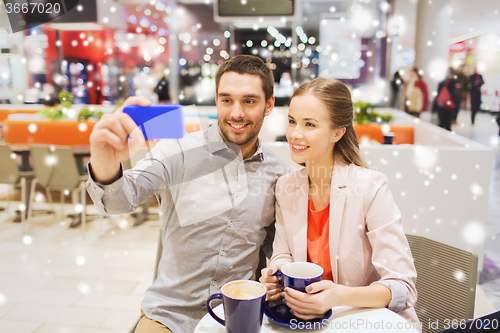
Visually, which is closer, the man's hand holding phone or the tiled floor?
the man's hand holding phone

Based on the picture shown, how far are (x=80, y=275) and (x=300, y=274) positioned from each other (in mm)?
2405

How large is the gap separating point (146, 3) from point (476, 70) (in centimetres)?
724

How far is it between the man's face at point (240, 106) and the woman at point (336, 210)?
14 centimetres

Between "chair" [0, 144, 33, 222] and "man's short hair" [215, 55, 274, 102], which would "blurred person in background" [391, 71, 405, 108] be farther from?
"man's short hair" [215, 55, 274, 102]

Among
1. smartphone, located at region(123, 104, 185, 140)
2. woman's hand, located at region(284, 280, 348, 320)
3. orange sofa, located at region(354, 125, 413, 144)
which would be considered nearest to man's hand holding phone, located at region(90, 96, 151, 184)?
smartphone, located at region(123, 104, 185, 140)

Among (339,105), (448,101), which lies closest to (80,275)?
(339,105)

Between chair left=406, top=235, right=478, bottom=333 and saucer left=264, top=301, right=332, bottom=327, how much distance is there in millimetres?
600

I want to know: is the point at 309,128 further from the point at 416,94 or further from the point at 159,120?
the point at 416,94

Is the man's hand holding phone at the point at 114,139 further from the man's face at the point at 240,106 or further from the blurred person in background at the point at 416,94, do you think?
the blurred person in background at the point at 416,94

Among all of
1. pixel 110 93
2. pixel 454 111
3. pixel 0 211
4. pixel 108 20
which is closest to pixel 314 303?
pixel 0 211

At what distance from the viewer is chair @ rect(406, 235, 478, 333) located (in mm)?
1163

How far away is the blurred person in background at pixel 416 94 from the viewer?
6.25 metres

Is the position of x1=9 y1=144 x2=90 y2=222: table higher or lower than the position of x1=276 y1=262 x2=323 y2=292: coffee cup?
lower

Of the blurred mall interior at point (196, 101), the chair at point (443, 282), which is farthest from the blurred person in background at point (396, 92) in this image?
the chair at point (443, 282)
